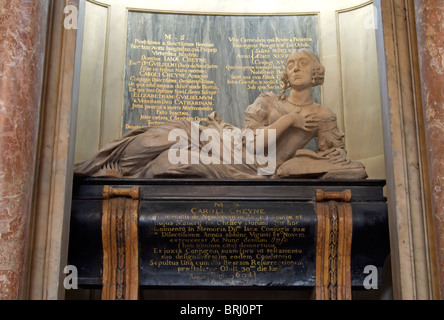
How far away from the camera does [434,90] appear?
16.9ft

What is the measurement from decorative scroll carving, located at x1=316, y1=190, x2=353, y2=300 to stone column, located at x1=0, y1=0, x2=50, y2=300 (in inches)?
99.0

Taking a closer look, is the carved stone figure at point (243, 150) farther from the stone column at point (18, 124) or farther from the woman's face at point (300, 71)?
the stone column at point (18, 124)

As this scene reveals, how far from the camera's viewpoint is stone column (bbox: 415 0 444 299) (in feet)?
16.3

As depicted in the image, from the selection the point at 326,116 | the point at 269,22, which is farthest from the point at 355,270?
the point at 269,22

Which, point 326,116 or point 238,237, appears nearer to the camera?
point 238,237

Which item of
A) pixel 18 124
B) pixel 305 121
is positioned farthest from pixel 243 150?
pixel 18 124

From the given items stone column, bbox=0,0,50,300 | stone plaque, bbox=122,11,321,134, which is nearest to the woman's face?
stone plaque, bbox=122,11,321,134

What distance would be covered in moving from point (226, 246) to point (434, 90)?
2.24 m

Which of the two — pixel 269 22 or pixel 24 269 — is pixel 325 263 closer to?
pixel 24 269

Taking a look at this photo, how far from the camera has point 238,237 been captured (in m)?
5.49

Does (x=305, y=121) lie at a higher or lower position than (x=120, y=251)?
higher

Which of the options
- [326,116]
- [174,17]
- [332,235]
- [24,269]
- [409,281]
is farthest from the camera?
[174,17]

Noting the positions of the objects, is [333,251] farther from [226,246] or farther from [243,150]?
[243,150]

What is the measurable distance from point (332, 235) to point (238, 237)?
2.75 feet
